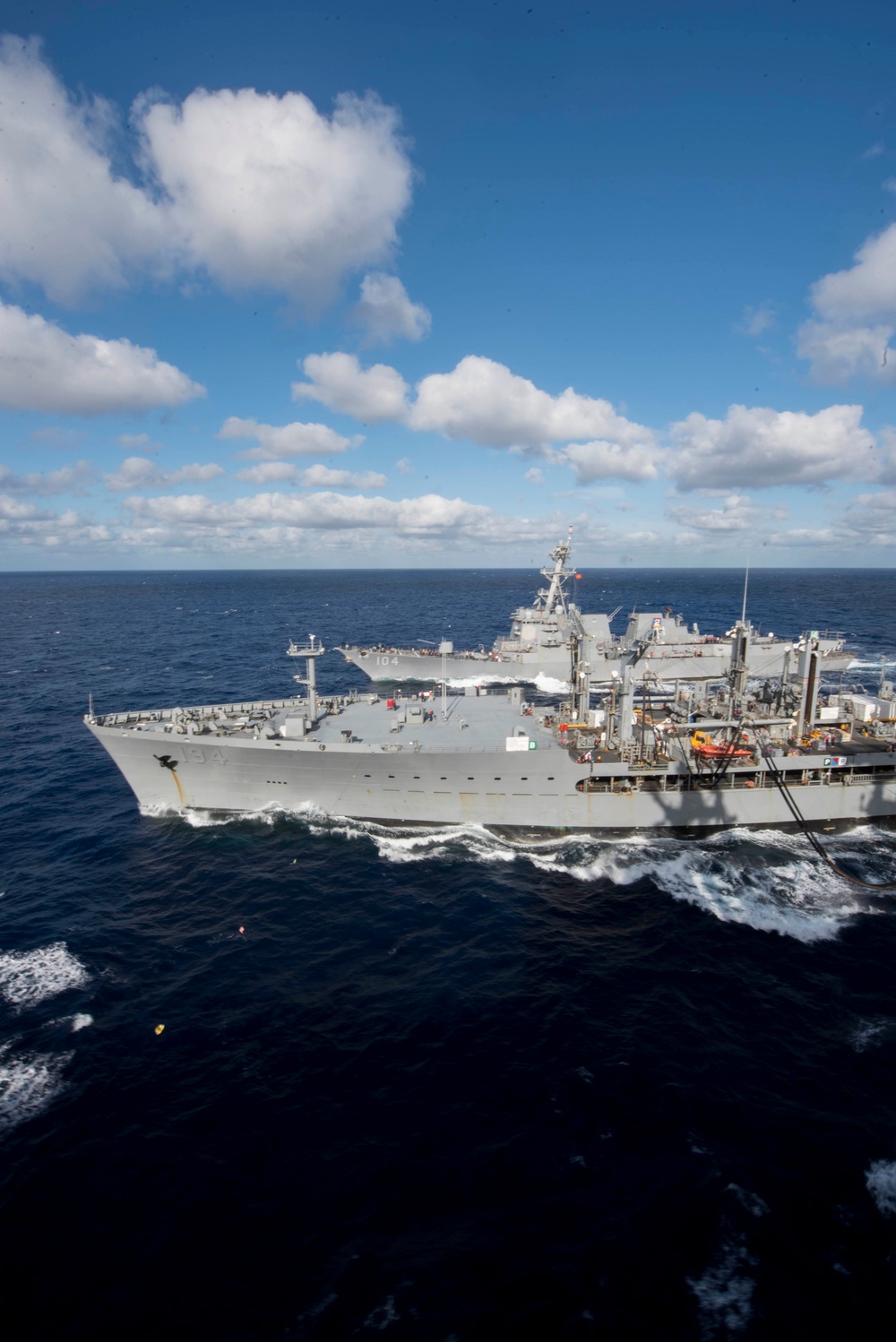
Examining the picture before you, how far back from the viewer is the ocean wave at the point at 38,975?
22.7 m

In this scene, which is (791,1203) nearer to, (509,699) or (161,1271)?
(161,1271)

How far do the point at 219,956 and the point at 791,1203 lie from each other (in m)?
19.7

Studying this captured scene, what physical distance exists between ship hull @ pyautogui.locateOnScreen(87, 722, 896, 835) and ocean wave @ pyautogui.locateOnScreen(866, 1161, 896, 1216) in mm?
19615

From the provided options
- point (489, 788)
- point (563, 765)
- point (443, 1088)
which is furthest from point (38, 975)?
point (563, 765)

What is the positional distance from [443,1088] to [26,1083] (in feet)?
39.9

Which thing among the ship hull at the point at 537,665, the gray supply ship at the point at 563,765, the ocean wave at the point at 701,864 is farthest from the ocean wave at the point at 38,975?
the ship hull at the point at 537,665

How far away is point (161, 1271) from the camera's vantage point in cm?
1398

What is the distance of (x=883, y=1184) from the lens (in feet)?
51.5

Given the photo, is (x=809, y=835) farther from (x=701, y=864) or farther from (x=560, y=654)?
(x=560, y=654)

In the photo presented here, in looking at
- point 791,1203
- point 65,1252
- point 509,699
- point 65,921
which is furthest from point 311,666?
point 791,1203

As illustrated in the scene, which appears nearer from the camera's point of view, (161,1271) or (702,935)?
(161,1271)

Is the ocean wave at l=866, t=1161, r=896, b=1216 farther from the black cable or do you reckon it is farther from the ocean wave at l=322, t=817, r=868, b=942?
the black cable

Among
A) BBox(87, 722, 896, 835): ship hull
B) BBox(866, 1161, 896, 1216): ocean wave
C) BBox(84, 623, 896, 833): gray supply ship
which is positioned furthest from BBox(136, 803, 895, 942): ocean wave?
BBox(866, 1161, 896, 1216): ocean wave

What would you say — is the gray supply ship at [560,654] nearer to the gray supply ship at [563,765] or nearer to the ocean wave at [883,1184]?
the gray supply ship at [563,765]
